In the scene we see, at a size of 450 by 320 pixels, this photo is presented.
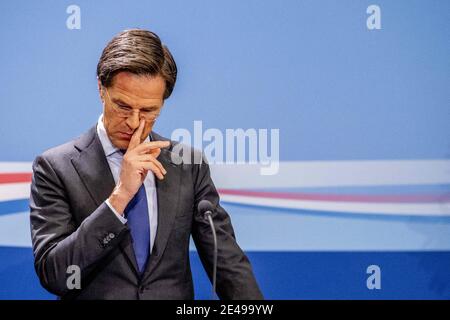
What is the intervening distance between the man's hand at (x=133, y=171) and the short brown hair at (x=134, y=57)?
256 millimetres

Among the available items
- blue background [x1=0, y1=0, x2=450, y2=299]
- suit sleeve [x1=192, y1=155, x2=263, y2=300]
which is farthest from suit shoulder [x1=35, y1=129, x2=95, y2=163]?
blue background [x1=0, y1=0, x2=450, y2=299]

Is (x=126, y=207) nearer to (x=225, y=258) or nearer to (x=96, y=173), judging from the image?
(x=96, y=173)

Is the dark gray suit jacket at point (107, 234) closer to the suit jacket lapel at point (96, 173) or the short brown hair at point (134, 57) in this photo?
the suit jacket lapel at point (96, 173)

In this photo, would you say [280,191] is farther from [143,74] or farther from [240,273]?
[143,74]

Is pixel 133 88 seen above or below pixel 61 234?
above

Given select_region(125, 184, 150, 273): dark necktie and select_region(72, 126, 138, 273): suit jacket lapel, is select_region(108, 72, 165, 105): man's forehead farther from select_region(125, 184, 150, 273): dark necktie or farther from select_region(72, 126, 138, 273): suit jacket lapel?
select_region(125, 184, 150, 273): dark necktie

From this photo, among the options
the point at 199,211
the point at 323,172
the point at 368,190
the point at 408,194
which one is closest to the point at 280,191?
the point at 323,172

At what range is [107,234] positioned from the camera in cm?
205

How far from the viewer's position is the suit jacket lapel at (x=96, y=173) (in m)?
2.20

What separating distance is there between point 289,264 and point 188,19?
120 cm

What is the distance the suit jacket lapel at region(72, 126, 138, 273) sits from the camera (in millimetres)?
Result: 2197

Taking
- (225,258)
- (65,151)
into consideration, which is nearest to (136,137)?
(65,151)

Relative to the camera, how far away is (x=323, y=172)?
9.36 feet

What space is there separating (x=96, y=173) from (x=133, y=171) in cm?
21
